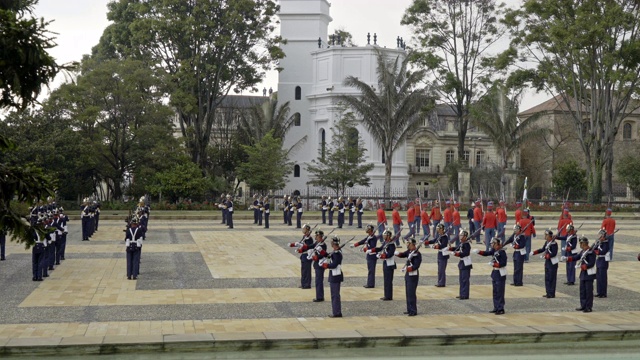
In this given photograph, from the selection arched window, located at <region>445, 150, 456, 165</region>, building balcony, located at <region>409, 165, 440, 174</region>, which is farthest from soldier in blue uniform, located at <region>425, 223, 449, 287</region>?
arched window, located at <region>445, 150, 456, 165</region>

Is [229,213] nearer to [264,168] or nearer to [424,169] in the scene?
[264,168]

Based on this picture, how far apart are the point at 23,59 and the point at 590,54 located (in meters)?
40.1

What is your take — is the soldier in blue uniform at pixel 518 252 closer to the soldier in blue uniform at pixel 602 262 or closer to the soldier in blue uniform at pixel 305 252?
the soldier in blue uniform at pixel 602 262

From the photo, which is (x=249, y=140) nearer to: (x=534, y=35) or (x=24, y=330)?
(x=534, y=35)

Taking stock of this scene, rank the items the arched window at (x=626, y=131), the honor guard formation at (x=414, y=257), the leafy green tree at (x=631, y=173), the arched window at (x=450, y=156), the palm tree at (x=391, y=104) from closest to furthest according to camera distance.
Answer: the honor guard formation at (x=414, y=257) → the palm tree at (x=391, y=104) → the leafy green tree at (x=631, y=173) → the arched window at (x=626, y=131) → the arched window at (x=450, y=156)

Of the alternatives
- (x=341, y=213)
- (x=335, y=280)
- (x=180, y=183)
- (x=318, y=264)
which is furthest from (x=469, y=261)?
(x=180, y=183)

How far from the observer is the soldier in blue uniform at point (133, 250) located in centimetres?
1888


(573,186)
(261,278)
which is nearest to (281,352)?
(261,278)

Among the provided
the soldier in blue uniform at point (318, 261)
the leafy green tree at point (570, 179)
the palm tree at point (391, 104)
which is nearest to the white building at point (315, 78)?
the palm tree at point (391, 104)

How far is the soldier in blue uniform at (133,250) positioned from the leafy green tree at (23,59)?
8.92 m

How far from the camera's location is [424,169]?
2945 inches

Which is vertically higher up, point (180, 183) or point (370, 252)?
point (180, 183)

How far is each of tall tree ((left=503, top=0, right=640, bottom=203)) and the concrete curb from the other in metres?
32.0

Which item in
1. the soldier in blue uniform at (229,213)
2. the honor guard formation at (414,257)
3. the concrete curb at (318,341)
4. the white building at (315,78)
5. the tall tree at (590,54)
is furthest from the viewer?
the white building at (315,78)
